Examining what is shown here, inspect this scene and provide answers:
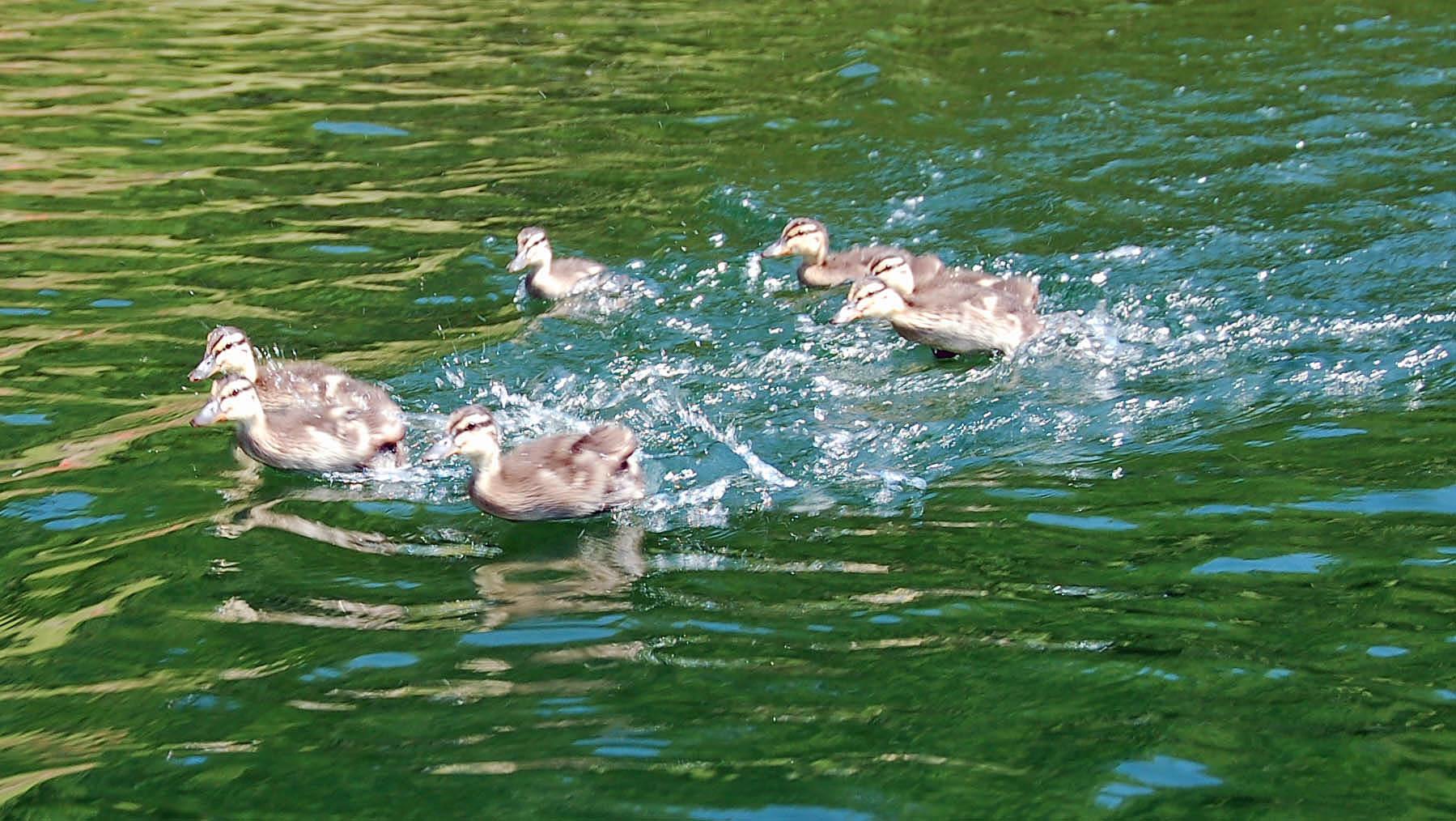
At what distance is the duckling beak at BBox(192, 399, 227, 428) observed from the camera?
24.5ft

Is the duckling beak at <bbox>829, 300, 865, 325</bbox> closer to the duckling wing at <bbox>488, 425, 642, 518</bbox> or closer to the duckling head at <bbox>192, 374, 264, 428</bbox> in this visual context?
the duckling wing at <bbox>488, 425, 642, 518</bbox>

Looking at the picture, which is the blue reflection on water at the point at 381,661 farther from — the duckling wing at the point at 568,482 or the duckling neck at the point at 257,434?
the duckling neck at the point at 257,434

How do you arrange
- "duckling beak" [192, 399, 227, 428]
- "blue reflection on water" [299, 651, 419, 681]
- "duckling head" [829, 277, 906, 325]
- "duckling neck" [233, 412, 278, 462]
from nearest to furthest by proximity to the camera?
"blue reflection on water" [299, 651, 419, 681] < "duckling beak" [192, 399, 227, 428] < "duckling neck" [233, 412, 278, 462] < "duckling head" [829, 277, 906, 325]

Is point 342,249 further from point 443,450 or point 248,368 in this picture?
point 443,450

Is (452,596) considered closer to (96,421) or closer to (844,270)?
(96,421)

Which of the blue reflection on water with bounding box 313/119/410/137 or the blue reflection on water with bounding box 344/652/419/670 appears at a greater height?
the blue reflection on water with bounding box 313/119/410/137

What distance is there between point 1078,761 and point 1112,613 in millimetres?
968

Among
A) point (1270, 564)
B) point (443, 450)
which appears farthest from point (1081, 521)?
point (443, 450)

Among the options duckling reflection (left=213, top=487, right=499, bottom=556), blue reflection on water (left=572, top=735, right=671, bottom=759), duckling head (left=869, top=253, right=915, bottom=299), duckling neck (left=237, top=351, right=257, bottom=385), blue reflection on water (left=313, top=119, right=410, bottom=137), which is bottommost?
blue reflection on water (left=572, top=735, right=671, bottom=759)

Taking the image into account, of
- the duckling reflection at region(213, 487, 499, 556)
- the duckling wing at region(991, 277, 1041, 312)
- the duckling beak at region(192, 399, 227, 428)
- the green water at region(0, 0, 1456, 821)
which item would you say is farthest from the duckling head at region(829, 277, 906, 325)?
the duckling beak at region(192, 399, 227, 428)

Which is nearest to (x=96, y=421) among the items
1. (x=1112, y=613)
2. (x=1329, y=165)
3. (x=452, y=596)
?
(x=452, y=596)

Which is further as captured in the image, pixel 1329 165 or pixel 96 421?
pixel 1329 165

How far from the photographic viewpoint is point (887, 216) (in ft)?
35.5

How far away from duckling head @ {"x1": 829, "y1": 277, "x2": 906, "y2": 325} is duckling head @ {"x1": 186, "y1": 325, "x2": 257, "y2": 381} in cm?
307
